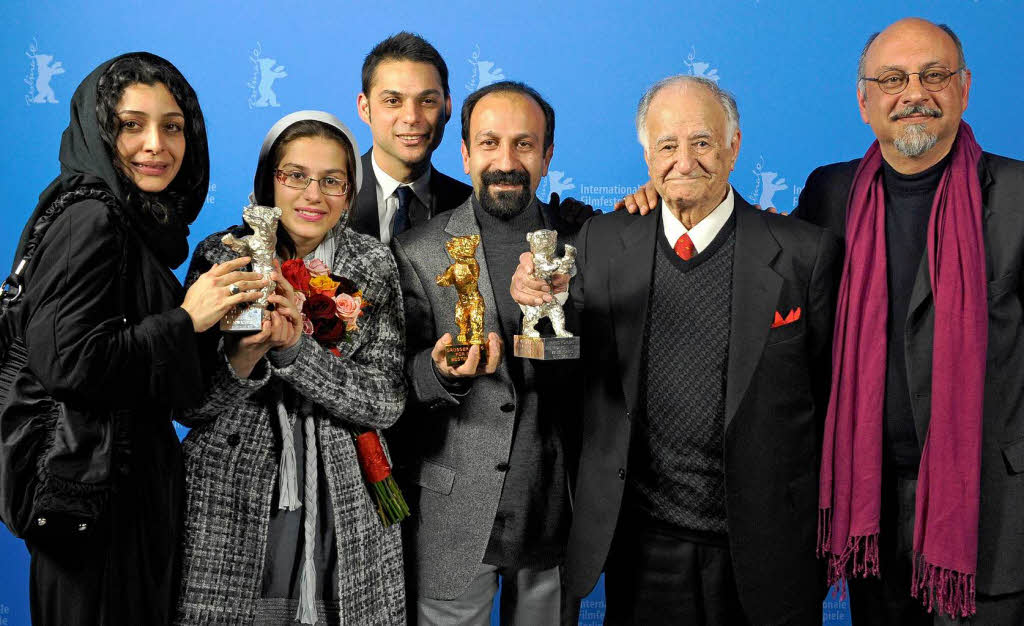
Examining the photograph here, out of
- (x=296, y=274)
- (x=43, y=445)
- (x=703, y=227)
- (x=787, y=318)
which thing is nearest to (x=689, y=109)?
(x=703, y=227)

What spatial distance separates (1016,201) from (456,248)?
5.15 ft

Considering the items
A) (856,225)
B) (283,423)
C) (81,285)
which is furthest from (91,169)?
(856,225)

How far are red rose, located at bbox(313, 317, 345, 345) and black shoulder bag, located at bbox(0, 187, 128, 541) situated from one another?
1.67ft

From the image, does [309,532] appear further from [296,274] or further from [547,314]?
[547,314]

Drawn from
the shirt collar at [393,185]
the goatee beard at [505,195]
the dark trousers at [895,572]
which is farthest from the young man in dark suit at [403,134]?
the dark trousers at [895,572]

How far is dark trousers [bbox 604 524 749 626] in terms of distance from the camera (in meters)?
2.38

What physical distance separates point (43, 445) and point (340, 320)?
0.78m

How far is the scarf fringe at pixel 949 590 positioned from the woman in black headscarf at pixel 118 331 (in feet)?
6.49

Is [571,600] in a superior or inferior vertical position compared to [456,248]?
inferior

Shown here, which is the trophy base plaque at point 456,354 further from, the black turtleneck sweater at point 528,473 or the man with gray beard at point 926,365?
the man with gray beard at point 926,365

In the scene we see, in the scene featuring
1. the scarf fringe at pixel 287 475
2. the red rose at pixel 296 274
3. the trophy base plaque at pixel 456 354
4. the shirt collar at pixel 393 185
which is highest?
the shirt collar at pixel 393 185

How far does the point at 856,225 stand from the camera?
2521 millimetres

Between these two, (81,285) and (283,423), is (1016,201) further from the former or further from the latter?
(81,285)

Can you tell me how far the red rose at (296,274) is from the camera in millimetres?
2295
